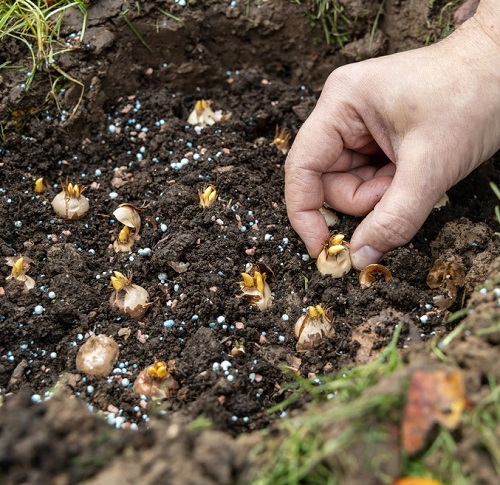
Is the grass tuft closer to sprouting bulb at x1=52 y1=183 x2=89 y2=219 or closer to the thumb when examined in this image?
sprouting bulb at x1=52 y1=183 x2=89 y2=219

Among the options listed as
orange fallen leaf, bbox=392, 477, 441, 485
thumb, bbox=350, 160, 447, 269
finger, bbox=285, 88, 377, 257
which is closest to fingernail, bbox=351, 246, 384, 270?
thumb, bbox=350, 160, 447, 269

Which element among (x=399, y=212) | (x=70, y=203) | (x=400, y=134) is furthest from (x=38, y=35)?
(x=399, y=212)

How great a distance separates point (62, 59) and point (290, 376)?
5.47ft

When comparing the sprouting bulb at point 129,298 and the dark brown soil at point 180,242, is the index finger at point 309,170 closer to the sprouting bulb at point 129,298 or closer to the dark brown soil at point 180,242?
the dark brown soil at point 180,242

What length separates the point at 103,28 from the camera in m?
2.89

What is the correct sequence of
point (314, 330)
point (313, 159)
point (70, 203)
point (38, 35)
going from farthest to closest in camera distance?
point (38, 35) → point (70, 203) → point (313, 159) → point (314, 330)

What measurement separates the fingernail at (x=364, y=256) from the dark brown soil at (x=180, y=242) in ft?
0.15

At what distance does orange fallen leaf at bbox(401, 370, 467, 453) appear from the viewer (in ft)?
4.56

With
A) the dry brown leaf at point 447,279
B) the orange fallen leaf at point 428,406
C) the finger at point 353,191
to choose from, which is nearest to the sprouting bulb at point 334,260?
the finger at point 353,191

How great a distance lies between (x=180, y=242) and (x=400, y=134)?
0.85 m

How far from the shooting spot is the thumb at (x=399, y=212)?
2217mm

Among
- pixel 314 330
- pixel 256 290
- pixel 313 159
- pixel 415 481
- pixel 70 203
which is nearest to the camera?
pixel 415 481

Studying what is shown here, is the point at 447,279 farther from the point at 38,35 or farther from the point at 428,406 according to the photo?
the point at 38,35

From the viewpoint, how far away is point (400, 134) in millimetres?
2301
